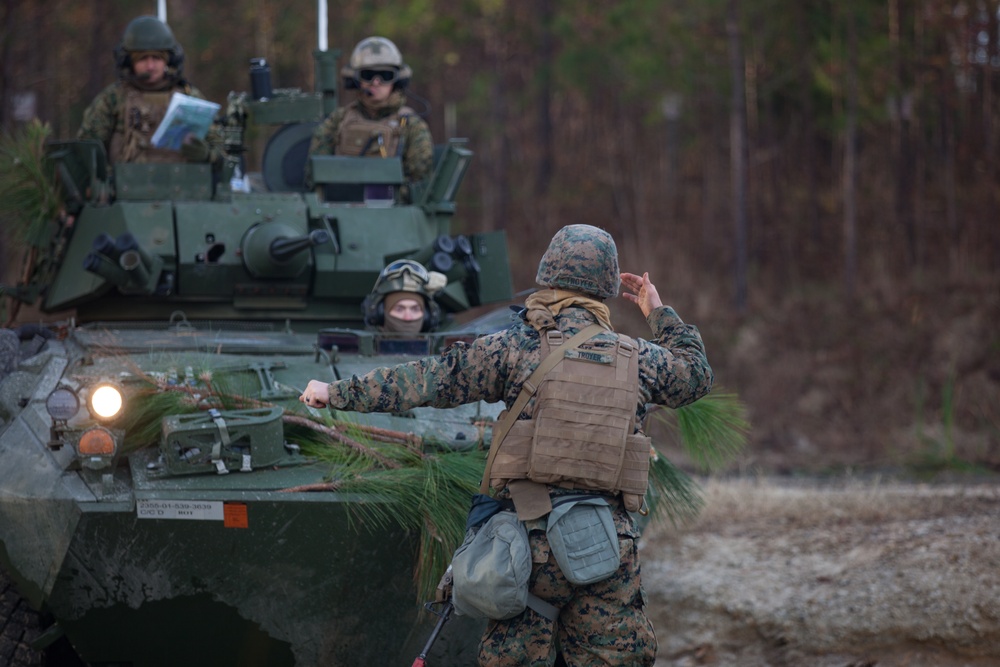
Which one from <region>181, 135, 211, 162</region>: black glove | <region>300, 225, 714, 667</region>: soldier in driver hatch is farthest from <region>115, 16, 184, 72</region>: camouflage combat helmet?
<region>300, 225, 714, 667</region>: soldier in driver hatch

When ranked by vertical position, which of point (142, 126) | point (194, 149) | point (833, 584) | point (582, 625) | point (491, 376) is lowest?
point (833, 584)

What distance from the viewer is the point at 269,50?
2003 cm

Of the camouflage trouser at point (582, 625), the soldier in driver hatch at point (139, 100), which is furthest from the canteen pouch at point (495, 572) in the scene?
the soldier in driver hatch at point (139, 100)

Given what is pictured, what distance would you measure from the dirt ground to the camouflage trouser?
7.30 ft

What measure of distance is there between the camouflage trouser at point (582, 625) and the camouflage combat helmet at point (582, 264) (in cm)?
75

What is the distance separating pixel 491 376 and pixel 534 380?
15 centimetres

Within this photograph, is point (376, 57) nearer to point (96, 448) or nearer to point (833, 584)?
point (96, 448)

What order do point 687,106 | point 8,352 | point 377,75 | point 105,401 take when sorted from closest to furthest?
1. point 105,401
2. point 8,352
3. point 377,75
4. point 687,106

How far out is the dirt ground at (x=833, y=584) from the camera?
5.83 m

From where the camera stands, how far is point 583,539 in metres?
3.83

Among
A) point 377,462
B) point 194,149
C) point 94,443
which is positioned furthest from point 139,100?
point 377,462

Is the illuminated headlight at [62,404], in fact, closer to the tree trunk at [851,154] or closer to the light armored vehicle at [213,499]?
the light armored vehicle at [213,499]

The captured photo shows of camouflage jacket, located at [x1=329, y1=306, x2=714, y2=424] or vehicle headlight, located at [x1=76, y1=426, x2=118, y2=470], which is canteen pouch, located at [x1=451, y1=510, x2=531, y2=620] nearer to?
camouflage jacket, located at [x1=329, y1=306, x2=714, y2=424]

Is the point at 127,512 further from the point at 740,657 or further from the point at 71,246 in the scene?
the point at 740,657
